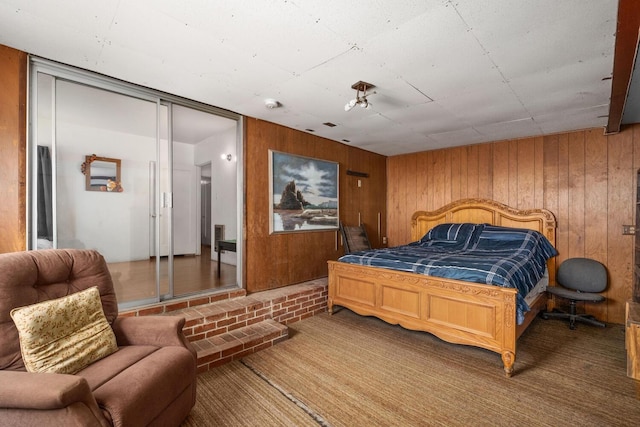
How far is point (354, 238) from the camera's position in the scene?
4.70 m

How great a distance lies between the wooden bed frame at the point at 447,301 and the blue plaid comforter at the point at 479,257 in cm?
9

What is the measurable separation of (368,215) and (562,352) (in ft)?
10.4

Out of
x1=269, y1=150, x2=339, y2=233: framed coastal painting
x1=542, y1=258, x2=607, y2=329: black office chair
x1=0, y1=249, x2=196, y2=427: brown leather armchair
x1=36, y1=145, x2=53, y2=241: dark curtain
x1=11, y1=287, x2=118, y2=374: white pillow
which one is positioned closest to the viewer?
x1=0, y1=249, x2=196, y2=427: brown leather armchair

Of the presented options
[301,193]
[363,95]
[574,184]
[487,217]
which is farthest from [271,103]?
[574,184]

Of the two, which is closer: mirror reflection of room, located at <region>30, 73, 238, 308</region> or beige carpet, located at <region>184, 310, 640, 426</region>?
beige carpet, located at <region>184, 310, 640, 426</region>

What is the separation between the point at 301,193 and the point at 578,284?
3.72 m

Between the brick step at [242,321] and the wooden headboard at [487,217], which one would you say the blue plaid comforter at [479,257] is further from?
the brick step at [242,321]

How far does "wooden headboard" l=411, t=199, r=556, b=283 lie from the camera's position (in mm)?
3947

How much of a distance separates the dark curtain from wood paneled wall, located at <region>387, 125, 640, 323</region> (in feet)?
16.6

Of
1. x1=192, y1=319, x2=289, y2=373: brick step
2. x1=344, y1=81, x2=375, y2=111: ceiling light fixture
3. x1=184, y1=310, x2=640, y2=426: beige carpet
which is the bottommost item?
x1=184, y1=310, x2=640, y2=426: beige carpet

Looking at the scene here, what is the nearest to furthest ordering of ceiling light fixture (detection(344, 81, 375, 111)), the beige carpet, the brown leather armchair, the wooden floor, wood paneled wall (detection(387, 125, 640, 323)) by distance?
the brown leather armchair, the beige carpet, ceiling light fixture (detection(344, 81, 375, 111)), the wooden floor, wood paneled wall (detection(387, 125, 640, 323))

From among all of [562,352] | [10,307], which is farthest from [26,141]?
[562,352]

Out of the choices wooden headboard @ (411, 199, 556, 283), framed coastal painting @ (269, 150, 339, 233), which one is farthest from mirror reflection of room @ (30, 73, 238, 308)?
wooden headboard @ (411, 199, 556, 283)

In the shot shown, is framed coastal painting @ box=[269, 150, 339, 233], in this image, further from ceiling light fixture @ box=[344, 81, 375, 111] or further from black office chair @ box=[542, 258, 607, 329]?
black office chair @ box=[542, 258, 607, 329]
